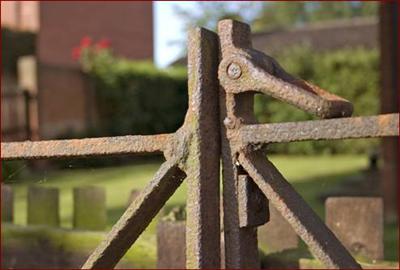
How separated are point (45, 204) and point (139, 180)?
8.48m

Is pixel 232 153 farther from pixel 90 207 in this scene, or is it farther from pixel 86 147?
pixel 90 207

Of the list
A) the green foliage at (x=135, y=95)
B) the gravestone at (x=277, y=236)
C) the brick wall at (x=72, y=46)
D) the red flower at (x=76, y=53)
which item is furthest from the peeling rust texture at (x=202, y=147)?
the red flower at (x=76, y=53)

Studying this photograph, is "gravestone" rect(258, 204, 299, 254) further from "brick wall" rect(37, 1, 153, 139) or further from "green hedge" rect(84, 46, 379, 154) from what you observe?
"green hedge" rect(84, 46, 379, 154)

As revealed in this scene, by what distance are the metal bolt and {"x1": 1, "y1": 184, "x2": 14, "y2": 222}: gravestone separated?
2.71 meters

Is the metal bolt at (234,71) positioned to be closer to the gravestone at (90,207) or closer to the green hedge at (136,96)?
the gravestone at (90,207)

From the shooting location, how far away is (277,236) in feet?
9.89

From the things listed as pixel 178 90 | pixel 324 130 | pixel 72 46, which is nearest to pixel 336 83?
pixel 178 90

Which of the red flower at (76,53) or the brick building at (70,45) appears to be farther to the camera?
the red flower at (76,53)

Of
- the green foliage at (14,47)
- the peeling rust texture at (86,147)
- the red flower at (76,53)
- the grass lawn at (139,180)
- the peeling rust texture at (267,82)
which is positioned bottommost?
the grass lawn at (139,180)

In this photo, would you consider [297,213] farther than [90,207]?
No

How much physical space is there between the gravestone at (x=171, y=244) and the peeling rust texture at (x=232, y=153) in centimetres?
117

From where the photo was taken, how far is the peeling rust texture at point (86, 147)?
1700 millimetres

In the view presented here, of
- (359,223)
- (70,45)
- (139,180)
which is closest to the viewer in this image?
(359,223)

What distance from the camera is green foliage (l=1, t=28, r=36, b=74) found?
14891 mm
